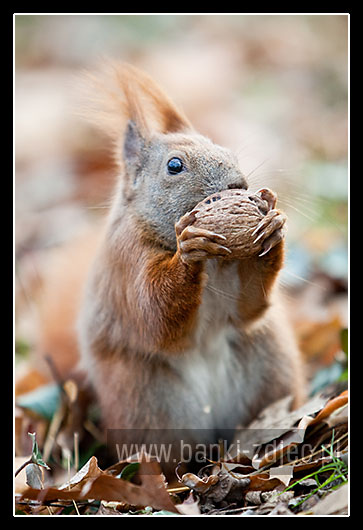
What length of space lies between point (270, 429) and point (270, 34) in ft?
24.6

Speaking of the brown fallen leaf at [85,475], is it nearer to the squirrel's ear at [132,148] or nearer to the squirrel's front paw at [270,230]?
the squirrel's front paw at [270,230]

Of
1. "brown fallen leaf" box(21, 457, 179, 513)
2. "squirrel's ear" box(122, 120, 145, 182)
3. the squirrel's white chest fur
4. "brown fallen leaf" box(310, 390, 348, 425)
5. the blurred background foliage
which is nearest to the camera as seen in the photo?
"brown fallen leaf" box(21, 457, 179, 513)

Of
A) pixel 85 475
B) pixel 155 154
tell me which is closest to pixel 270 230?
pixel 155 154

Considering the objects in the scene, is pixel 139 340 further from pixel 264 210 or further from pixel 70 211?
pixel 70 211

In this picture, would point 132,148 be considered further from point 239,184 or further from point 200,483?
point 200,483

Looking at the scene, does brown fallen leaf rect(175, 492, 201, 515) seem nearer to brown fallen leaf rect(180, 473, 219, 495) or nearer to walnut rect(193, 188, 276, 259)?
brown fallen leaf rect(180, 473, 219, 495)

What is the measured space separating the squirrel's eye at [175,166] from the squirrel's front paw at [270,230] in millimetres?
454

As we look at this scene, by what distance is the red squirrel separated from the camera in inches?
110

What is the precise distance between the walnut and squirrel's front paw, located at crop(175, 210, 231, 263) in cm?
3

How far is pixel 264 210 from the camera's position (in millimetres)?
2672

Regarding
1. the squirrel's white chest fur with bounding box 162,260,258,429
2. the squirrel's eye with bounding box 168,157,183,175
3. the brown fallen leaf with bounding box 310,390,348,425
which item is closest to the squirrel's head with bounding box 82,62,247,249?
the squirrel's eye with bounding box 168,157,183,175

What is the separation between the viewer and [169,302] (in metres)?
2.79

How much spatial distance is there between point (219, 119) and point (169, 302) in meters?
4.96
